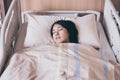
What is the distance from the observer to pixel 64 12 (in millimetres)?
2338

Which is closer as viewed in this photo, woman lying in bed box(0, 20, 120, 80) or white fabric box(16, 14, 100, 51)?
woman lying in bed box(0, 20, 120, 80)

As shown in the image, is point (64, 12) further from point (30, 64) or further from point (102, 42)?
point (30, 64)

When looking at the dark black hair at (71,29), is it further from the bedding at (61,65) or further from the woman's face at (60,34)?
the bedding at (61,65)

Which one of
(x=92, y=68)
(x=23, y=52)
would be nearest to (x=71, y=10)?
(x=23, y=52)

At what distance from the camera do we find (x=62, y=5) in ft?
7.70

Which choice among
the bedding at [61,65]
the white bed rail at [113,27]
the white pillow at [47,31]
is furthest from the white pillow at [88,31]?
the bedding at [61,65]

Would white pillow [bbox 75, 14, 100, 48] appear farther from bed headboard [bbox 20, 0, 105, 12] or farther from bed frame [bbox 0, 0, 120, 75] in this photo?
bed headboard [bbox 20, 0, 105, 12]

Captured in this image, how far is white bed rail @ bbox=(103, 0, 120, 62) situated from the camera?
1748 millimetres

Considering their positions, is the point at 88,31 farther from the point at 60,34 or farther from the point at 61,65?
the point at 61,65

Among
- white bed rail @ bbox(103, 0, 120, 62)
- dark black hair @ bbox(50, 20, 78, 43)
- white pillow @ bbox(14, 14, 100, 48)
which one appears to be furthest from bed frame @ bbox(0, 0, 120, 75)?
dark black hair @ bbox(50, 20, 78, 43)

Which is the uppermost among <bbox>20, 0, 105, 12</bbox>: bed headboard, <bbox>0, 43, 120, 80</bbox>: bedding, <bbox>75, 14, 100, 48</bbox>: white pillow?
<bbox>20, 0, 105, 12</bbox>: bed headboard

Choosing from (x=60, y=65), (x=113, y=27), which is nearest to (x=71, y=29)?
(x=113, y=27)

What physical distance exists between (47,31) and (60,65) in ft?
1.82

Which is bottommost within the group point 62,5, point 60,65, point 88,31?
point 60,65
